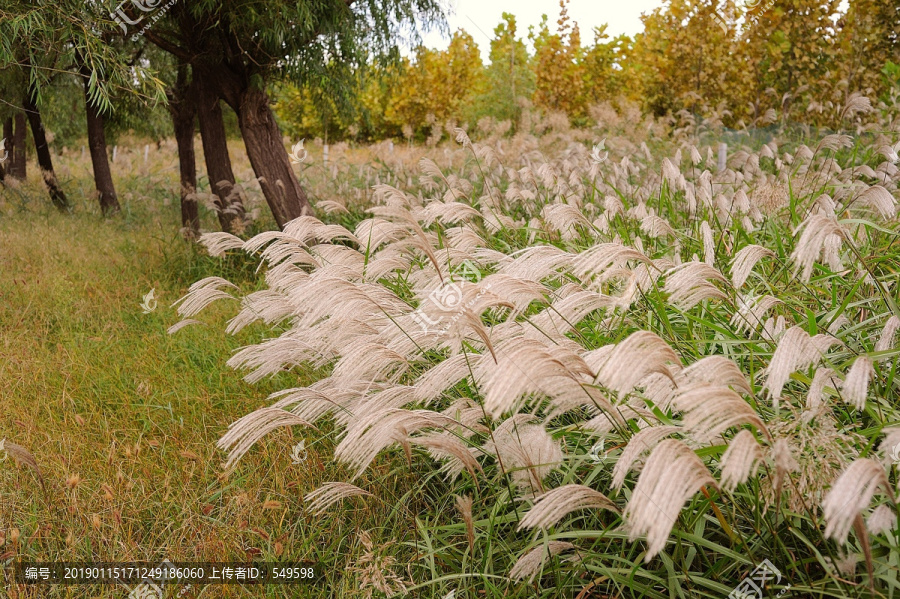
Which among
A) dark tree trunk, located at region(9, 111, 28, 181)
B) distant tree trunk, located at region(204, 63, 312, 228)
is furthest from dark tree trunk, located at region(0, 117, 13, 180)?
distant tree trunk, located at region(204, 63, 312, 228)

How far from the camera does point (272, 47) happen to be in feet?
19.9

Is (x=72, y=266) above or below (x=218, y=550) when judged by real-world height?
above

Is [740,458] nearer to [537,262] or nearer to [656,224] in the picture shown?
[537,262]

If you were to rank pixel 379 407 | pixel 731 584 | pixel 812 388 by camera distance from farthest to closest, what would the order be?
pixel 379 407, pixel 731 584, pixel 812 388

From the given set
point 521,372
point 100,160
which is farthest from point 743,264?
point 100,160

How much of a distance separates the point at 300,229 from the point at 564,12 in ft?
46.0

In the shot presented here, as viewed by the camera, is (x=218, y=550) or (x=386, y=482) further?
(x=386, y=482)

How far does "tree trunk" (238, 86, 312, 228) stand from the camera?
260 inches

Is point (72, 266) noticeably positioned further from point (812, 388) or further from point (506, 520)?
point (812, 388)

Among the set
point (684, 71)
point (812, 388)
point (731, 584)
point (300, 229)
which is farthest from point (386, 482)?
point (684, 71)

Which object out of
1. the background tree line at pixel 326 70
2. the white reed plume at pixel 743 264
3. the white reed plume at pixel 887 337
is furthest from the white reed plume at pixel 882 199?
the background tree line at pixel 326 70

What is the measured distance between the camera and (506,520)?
2.17 m

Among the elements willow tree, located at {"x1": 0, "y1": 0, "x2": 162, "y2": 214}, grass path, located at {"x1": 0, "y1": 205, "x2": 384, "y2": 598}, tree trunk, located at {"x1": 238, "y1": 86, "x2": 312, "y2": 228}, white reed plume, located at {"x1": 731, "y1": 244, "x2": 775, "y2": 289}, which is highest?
willow tree, located at {"x1": 0, "y1": 0, "x2": 162, "y2": 214}

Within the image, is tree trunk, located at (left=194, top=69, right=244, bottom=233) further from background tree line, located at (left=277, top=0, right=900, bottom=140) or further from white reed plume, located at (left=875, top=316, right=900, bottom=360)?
white reed plume, located at (left=875, top=316, right=900, bottom=360)
